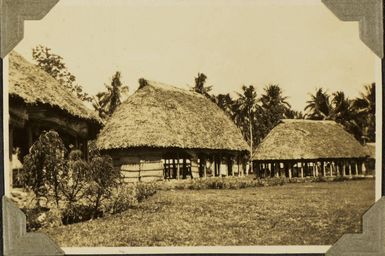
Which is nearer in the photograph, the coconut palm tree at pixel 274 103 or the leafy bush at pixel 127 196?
the coconut palm tree at pixel 274 103

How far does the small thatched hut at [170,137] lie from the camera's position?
6.21 m

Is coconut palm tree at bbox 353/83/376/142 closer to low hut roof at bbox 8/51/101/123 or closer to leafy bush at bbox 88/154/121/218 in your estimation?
leafy bush at bbox 88/154/121/218

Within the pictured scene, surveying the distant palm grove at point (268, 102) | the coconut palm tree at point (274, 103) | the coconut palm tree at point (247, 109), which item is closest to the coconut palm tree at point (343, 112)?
the distant palm grove at point (268, 102)

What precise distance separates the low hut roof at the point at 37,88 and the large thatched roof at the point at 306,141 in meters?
2.27

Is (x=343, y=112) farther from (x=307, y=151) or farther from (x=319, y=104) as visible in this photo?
(x=307, y=151)

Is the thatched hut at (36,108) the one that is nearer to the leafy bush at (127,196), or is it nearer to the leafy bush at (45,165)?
the leafy bush at (45,165)

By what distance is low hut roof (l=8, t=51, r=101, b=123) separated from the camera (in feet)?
18.7

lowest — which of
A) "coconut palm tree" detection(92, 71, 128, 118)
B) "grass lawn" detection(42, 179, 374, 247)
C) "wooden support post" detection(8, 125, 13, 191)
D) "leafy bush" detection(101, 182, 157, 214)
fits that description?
"grass lawn" detection(42, 179, 374, 247)

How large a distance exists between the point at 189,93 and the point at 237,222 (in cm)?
163

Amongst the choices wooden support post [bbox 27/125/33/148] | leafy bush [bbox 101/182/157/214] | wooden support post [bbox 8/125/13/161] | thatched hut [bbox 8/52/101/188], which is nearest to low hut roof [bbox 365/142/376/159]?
leafy bush [bbox 101/182/157/214]

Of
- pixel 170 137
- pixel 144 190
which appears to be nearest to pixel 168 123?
pixel 170 137

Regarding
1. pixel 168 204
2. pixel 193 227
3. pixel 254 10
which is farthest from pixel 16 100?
pixel 254 10

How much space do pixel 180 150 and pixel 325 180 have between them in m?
1.88

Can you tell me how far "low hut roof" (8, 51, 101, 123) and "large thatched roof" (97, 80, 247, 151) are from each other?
1.49ft
